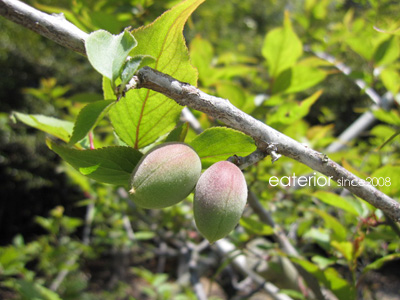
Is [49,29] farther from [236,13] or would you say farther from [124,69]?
[236,13]

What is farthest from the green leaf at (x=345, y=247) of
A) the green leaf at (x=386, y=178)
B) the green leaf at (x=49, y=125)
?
the green leaf at (x=49, y=125)

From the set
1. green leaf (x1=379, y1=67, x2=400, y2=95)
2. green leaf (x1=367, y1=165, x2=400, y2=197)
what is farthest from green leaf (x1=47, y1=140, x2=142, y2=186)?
green leaf (x1=379, y1=67, x2=400, y2=95)

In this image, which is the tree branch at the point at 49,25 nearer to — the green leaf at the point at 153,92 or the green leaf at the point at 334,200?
the green leaf at the point at 153,92

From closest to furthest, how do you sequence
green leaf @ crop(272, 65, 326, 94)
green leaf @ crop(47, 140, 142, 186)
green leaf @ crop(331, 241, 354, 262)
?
green leaf @ crop(47, 140, 142, 186) < green leaf @ crop(331, 241, 354, 262) < green leaf @ crop(272, 65, 326, 94)

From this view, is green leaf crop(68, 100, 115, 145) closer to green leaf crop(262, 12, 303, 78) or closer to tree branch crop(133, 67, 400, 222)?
tree branch crop(133, 67, 400, 222)

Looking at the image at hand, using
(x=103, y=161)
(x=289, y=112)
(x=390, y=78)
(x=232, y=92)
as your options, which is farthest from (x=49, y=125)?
(x=390, y=78)

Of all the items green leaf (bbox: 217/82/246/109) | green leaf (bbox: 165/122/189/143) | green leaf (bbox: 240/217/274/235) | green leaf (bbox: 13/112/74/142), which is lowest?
green leaf (bbox: 240/217/274/235)

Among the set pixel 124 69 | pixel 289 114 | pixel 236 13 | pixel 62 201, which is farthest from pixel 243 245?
pixel 236 13
